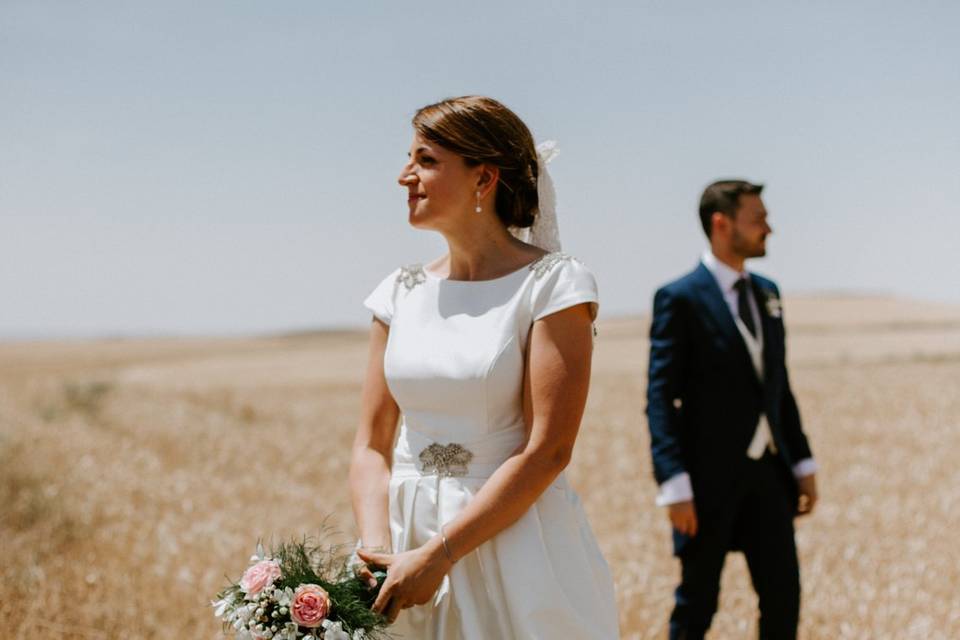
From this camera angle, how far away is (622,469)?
11.9 metres

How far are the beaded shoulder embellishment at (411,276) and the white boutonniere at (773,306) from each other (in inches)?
81.9

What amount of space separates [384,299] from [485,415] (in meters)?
0.54

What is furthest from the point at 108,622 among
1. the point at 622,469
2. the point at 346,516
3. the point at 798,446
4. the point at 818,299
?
the point at 818,299

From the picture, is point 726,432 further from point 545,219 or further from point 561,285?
point 561,285

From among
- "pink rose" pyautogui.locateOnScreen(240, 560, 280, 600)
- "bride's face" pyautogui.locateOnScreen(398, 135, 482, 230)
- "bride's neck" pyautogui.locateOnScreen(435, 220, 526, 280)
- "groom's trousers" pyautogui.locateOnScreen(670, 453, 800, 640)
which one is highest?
"bride's face" pyautogui.locateOnScreen(398, 135, 482, 230)

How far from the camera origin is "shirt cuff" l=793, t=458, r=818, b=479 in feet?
15.4

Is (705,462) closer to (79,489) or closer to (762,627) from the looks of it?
(762,627)

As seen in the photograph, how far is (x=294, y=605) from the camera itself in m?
2.62

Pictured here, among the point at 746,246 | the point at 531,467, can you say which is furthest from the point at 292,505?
the point at 531,467

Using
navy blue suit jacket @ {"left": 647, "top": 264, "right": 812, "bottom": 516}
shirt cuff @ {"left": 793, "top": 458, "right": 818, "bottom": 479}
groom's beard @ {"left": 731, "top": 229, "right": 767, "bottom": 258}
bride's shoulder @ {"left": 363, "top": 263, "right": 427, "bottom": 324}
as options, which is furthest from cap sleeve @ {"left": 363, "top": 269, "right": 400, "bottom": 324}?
shirt cuff @ {"left": 793, "top": 458, "right": 818, "bottom": 479}

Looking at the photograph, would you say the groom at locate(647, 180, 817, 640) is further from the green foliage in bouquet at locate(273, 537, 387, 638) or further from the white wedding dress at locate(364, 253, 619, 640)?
the green foliage in bouquet at locate(273, 537, 387, 638)

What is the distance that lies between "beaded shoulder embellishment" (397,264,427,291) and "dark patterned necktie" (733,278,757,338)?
196cm

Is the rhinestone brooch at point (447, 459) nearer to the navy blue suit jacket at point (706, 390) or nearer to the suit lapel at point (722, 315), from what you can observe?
the navy blue suit jacket at point (706, 390)

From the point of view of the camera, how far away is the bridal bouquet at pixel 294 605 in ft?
8.54
